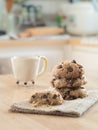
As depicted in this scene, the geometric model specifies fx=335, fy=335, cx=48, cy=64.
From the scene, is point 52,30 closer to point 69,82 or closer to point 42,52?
point 42,52

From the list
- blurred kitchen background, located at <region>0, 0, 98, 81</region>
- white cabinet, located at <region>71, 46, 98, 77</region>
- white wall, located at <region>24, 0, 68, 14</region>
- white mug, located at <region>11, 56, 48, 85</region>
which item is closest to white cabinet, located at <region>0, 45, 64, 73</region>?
blurred kitchen background, located at <region>0, 0, 98, 81</region>

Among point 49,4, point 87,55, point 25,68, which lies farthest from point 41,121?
point 49,4

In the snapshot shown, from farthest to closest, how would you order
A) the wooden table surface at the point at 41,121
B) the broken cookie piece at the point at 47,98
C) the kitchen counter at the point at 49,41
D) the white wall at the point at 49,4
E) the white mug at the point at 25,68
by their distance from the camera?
the white wall at the point at 49,4 → the kitchen counter at the point at 49,41 → the white mug at the point at 25,68 → the broken cookie piece at the point at 47,98 → the wooden table surface at the point at 41,121

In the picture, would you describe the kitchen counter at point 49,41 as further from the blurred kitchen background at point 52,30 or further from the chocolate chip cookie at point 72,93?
the chocolate chip cookie at point 72,93

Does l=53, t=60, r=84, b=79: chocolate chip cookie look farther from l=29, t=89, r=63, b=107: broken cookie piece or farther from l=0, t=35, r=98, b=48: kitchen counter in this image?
l=0, t=35, r=98, b=48: kitchen counter

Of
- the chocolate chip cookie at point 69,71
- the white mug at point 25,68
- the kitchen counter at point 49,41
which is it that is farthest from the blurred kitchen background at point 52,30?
the chocolate chip cookie at point 69,71

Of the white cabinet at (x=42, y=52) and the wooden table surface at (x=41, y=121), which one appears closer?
the wooden table surface at (x=41, y=121)

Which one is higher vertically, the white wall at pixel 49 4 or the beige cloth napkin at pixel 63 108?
the white wall at pixel 49 4

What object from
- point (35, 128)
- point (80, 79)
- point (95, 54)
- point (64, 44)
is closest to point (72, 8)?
point (64, 44)
